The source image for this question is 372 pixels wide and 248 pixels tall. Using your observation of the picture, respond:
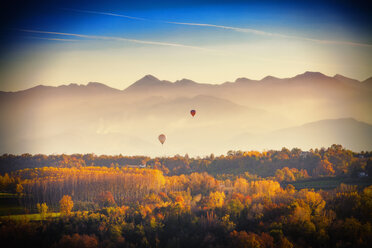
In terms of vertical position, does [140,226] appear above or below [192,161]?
below

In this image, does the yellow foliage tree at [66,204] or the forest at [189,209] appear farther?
the yellow foliage tree at [66,204]

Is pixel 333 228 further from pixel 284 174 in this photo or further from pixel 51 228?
pixel 284 174

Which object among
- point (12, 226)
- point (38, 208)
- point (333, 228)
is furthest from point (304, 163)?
point (12, 226)

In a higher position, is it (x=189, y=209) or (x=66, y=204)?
(x=66, y=204)

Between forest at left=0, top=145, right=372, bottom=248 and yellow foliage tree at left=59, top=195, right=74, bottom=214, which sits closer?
forest at left=0, top=145, right=372, bottom=248

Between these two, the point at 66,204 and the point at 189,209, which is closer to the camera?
the point at 189,209

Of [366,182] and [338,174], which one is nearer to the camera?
[366,182]

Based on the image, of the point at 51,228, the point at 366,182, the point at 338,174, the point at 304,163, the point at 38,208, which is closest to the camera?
the point at 51,228

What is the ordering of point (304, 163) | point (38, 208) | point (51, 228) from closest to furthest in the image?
point (51, 228)
point (38, 208)
point (304, 163)
